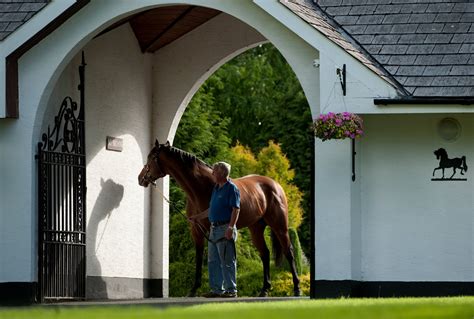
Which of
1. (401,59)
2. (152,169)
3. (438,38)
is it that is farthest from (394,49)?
(152,169)

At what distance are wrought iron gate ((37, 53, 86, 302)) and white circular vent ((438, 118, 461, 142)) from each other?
471cm

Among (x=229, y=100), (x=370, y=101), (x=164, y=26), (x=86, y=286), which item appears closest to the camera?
(x=370, y=101)

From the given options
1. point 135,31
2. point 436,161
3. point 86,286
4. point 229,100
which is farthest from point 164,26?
point 229,100

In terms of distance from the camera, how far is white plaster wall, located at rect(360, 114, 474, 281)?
712 inches

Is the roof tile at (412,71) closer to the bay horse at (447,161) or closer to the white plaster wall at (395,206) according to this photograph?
the white plaster wall at (395,206)

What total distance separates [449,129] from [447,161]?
382 mm

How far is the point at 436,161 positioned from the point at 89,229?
5.06 metres

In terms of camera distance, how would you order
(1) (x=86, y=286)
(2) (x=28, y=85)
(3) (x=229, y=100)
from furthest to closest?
1. (3) (x=229, y=100)
2. (1) (x=86, y=286)
3. (2) (x=28, y=85)

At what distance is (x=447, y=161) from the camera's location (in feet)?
59.5

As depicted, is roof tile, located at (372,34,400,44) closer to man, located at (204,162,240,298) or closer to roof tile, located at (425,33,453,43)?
roof tile, located at (425,33,453,43)

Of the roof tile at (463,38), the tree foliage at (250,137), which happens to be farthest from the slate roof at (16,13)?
the tree foliage at (250,137)

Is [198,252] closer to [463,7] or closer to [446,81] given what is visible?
[446,81]

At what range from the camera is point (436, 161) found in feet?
59.7

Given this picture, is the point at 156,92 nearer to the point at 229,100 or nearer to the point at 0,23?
the point at 0,23
